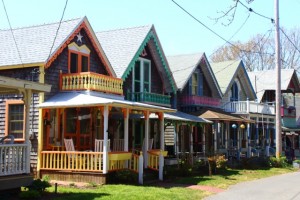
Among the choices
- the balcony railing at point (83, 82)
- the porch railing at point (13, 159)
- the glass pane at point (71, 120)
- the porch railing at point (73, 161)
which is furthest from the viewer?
the glass pane at point (71, 120)

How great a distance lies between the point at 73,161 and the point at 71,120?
371cm

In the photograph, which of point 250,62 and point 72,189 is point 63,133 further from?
point 250,62

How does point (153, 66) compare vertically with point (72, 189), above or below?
above

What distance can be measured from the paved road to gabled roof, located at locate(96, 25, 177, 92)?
8.62m

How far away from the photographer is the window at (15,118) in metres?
19.8

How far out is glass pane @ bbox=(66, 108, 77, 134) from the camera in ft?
69.4

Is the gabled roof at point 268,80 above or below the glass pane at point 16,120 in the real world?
above

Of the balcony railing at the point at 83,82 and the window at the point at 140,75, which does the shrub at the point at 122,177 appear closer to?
the balcony railing at the point at 83,82

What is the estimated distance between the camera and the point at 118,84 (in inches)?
Result: 881

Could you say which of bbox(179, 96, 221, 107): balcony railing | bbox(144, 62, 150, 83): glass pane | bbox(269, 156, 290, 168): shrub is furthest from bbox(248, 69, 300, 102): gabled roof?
Answer: bbox(144, 62, 150, 83): glass pane

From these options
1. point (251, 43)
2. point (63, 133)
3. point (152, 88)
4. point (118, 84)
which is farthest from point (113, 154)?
point (251, 43)

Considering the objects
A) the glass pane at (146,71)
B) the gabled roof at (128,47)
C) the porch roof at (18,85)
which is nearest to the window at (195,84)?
the gabled roof at (128,47)

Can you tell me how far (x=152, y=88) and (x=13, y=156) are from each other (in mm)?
15106

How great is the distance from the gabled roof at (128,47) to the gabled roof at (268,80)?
677 inches
